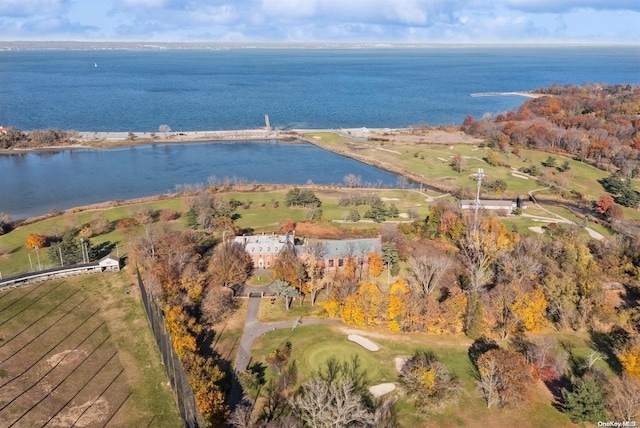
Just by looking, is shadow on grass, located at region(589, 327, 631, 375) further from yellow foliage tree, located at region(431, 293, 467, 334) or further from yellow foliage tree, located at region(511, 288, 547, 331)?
yellow foliage tree, located at region(431, 293, 467, 334)

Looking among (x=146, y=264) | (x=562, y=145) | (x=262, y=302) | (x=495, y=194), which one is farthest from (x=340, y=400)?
(x=562, y=145)

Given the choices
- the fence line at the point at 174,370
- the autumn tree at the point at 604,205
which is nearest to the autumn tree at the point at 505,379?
the fence line at the point at 174,370

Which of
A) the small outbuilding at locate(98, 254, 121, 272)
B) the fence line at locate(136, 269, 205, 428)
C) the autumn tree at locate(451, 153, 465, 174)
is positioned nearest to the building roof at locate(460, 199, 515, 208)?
the autumn tree at locate(451, 153, 465, 174)

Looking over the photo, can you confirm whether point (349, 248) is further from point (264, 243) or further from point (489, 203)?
point (489, 203)

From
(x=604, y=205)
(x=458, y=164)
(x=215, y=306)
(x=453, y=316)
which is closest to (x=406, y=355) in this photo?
(x=453, y=316)

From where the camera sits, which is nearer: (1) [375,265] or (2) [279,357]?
(2) [279,357]

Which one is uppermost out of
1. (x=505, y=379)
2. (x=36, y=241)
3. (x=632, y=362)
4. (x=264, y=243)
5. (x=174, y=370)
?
(x=264, y=243)

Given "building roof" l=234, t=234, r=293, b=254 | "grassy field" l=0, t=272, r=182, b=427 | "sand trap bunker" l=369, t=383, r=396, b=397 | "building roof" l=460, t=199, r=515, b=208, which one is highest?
"building roof" l=234, t=234, r=293, b=254
